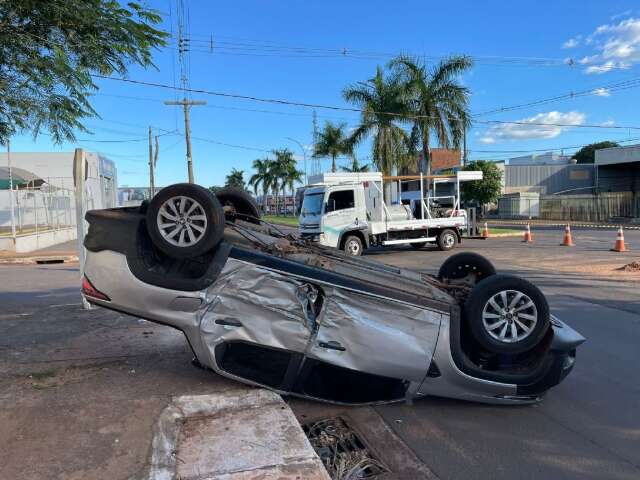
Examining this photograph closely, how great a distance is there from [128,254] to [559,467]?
3.44 meters

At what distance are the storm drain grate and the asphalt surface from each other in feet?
0.91

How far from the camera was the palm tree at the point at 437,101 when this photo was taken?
27.9m

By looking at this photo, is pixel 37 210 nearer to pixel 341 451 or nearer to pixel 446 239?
pixel 446 239

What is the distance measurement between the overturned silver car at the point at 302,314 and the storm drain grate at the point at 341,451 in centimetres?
24

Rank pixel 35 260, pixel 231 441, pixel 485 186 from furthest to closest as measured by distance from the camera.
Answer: pixel 485 186
pixel 35 260
pixel 231 441

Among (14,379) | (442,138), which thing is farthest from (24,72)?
(442,138)

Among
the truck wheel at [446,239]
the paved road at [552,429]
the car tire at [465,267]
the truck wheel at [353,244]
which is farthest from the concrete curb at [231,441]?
the truck wheel at [446,239]

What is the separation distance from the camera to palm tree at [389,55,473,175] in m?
27.9

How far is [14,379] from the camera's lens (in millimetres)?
4617

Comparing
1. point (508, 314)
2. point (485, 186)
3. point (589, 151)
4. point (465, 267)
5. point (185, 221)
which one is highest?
point (589, 151)

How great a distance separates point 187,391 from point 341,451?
4.94 ft

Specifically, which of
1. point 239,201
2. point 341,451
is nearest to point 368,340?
point 341,451

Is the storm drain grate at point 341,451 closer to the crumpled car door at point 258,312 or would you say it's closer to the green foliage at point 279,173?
the crumpled car door at point 258,312

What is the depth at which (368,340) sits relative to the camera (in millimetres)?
3889
